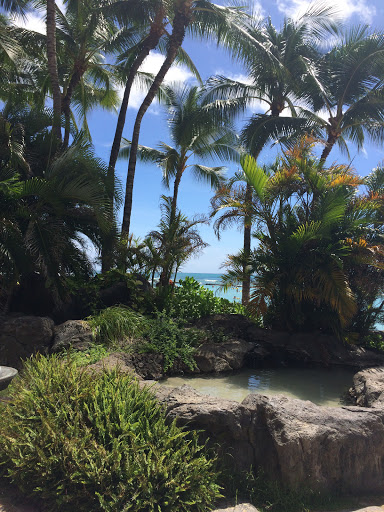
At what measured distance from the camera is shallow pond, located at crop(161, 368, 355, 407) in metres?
6.62

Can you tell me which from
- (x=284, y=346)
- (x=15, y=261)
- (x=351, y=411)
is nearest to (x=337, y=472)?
(x=351, y=411)

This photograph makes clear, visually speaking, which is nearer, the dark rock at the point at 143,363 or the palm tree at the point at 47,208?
the dark rock at the point at 143,363

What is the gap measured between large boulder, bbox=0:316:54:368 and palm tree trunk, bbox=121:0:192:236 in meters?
4.97

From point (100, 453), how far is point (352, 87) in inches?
607

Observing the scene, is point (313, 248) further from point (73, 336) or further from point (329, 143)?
point (329, 143)

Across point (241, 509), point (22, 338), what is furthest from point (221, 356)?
point (241, 509)

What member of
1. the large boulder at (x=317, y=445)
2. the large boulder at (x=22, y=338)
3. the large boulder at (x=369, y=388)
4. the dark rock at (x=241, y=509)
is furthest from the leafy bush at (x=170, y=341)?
the dark rock at (x=241, y=509)

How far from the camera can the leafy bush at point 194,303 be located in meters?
10.6

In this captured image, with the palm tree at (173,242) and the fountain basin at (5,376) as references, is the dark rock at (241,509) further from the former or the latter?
the palm tree at (173,242)

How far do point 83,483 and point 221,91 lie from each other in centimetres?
1486

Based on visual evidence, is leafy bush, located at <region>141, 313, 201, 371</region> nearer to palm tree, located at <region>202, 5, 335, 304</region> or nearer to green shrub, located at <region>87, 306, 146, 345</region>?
green shrub, located at <region>87, 306, 146, 345</region>

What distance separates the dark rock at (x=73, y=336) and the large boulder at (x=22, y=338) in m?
0.16

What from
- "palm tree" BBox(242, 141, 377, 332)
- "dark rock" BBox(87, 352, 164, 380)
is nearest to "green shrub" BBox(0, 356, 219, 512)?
"dark rock" BBox(87, 352, 164, 380)

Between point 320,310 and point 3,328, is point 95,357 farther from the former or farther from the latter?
point 320,310
